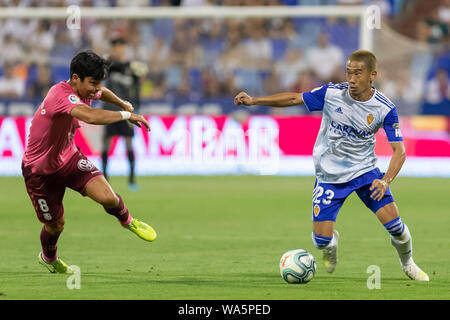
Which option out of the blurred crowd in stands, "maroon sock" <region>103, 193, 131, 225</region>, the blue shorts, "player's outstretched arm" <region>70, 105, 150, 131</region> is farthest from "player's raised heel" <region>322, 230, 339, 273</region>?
the blurred crowd in stands

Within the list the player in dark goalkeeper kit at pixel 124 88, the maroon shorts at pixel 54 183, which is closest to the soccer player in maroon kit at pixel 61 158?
the maroon shorts at pixel 54 183

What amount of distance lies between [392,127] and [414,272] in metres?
1.14

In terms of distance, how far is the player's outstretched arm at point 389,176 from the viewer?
6.97m

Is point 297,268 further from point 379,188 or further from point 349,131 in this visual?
point 349,131

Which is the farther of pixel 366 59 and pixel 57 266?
pixel 57 266

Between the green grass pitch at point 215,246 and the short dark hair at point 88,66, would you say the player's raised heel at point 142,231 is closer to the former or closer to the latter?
the green grass pitch at point 215,246

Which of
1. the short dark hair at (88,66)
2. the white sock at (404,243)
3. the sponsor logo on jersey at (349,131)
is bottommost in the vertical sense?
the white sock at (404,243)

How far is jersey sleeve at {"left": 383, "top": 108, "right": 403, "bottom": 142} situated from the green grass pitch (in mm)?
1108

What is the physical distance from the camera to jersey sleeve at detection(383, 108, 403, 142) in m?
7.21

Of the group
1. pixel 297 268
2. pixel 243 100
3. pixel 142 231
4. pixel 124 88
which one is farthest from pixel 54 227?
pixel 124 88

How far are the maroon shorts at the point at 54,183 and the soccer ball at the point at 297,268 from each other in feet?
5.56

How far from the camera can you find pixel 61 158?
7.52 meters

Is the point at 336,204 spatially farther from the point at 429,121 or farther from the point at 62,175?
the point at 429,121

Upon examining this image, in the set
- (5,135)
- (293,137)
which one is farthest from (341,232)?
(5,135)
